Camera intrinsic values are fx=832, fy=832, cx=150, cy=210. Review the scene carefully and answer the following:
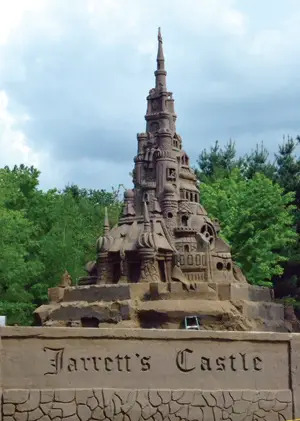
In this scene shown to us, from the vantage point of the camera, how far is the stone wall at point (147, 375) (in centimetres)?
1330

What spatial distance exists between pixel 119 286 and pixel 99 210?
23.8m

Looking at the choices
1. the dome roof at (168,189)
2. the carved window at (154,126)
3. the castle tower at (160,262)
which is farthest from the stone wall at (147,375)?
the carved window at (154,126)

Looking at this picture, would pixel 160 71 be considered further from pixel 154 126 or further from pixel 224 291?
pixel 224 291

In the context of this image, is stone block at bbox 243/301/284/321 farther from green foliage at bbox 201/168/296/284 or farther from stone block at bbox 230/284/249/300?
green foliage at bbox 201/168/296/284

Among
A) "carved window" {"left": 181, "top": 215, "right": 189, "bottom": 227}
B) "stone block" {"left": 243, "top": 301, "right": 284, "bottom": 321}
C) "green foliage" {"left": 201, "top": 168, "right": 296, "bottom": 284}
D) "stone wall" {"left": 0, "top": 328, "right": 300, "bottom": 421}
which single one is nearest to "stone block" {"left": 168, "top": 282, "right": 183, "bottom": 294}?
"stone block" {"left": 243, "top": 301, "right": 284, "bottom": 321}

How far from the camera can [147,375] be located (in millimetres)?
13914

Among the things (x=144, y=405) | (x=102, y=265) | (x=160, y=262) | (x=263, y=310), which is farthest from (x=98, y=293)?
(x=144, y=405)

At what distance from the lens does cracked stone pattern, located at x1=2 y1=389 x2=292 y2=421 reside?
43.2ft

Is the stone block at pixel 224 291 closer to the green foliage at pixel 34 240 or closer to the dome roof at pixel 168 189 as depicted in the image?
the dome roof at pixel 168 189

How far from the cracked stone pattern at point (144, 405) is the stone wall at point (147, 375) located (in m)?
0.02

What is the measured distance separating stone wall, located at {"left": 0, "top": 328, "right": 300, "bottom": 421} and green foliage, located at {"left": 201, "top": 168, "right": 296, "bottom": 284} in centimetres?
2173

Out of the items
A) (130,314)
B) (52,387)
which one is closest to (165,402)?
(52,387)

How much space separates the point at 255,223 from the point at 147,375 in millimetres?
25416

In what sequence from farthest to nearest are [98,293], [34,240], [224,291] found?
[34,240]
[98,293]
[224,291]
